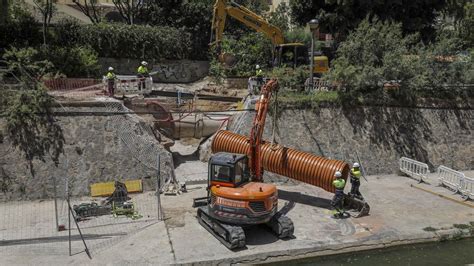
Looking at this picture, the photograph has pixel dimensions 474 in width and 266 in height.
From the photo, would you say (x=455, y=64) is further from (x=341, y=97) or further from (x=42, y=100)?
(x=42, y=100)

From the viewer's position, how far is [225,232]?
14.2 m

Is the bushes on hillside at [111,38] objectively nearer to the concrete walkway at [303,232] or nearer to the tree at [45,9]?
the tree at [45,9]

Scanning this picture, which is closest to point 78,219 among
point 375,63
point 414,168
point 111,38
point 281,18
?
point 414,168

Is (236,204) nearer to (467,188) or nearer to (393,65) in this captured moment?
(467,188)

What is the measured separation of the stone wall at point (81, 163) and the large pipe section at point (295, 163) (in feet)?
10.4

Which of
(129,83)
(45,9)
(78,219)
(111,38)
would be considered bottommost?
(78,219)

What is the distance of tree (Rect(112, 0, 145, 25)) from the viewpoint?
133ft

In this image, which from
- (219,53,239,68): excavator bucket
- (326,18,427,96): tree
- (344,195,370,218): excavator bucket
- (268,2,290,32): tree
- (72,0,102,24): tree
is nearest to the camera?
(344,195,370,218): excavator bucket

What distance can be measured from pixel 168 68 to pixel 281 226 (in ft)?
75.9

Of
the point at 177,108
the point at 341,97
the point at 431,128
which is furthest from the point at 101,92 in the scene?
the point at 431,128

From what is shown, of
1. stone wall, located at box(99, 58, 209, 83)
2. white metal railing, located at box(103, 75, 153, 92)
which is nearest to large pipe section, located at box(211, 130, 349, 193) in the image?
white metal railing, located at box(103, 75, 153, 92)

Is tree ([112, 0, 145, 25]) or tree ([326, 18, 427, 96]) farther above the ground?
tree ([112, 0, 145, 25])

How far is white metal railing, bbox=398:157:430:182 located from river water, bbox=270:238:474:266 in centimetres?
602

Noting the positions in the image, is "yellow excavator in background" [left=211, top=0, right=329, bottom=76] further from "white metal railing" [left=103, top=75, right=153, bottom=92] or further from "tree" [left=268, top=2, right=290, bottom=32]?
"tree" [left=268, top=2, right=290, bottom=32]
